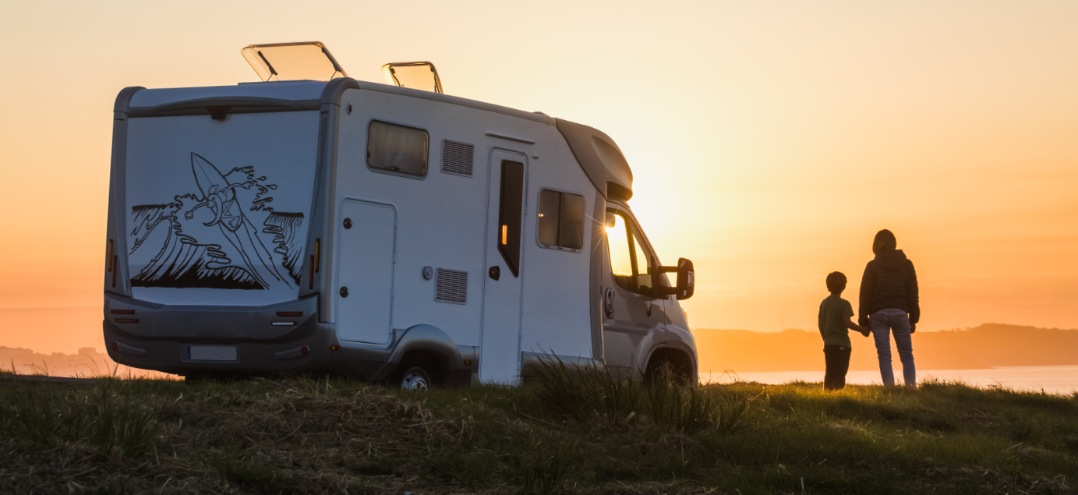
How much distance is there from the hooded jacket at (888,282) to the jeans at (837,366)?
72 cm

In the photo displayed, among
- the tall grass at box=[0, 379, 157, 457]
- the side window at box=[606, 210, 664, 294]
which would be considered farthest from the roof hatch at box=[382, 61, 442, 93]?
the tall grass at box=[0, 379, 157, 457]

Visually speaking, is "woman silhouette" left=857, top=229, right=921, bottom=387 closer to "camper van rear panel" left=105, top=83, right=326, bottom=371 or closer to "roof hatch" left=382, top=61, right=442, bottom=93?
"roof hatch" left=382, top=61, right=442, bottom=93

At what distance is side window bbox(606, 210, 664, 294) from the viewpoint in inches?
535

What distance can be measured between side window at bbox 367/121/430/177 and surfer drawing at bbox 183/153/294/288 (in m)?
1.08

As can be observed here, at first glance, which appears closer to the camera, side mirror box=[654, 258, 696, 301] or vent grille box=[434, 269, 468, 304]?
vent grille box=[434, 269, 468, 304]

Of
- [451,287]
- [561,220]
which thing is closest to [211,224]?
[451,287]

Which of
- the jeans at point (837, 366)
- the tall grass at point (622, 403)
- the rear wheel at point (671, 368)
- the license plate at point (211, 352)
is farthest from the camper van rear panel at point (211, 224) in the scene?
the jeans at point (837, 366)

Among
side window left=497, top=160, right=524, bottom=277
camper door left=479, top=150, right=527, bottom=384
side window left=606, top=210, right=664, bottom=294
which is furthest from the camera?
side window left=606, top=210, right=664, bottom=294

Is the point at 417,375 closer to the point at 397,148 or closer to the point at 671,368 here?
the point at 397,148

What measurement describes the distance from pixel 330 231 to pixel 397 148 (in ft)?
3.56

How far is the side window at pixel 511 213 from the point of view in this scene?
12203mm

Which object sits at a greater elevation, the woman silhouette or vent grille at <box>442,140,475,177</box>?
vent grille at <box>442,140,475,177</box>

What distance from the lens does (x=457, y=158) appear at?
11.9m

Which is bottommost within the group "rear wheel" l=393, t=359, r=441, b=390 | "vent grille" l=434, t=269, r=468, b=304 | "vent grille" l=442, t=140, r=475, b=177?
"rear wheel" l=393, t=359, r=441, b=390
